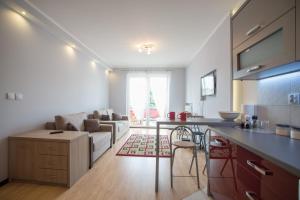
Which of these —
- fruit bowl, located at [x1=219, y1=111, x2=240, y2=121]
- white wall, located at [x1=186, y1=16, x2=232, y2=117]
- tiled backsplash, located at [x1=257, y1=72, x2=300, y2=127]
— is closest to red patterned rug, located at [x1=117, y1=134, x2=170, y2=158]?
white wall, located at [x1=186, y1=16, x2=232, y2=117]

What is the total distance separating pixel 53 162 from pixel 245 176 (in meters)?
2.42

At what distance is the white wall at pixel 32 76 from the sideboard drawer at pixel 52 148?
56 centimetres

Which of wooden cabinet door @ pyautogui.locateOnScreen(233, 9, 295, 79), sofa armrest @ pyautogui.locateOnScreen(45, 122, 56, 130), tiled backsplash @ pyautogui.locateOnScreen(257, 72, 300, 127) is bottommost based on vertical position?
sofa armrest @ pyautogui.locateOnScreen(45, 122, 56, 130)

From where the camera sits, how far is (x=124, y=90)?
24.5ft

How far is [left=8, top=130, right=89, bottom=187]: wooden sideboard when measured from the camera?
93.6 inches

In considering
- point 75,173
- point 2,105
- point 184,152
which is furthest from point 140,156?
point 2,105

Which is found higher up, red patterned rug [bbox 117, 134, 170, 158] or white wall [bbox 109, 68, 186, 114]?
white wall [bbox 109, 68, 186, 114]

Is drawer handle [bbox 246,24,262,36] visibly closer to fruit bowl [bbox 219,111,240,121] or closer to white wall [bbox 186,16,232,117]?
fruit bowl [bbox 219,111,240,121]

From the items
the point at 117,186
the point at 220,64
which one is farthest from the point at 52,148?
the point at 220,64

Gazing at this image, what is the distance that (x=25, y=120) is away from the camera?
9.21ft

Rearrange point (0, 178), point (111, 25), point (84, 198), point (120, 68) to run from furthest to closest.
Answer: point (120, 68)
point (111, 25)
point (0, 178)
point (84, 198)

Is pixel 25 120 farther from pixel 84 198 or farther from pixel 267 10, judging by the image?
pixel 267 10

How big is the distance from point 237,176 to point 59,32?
393 centimetres

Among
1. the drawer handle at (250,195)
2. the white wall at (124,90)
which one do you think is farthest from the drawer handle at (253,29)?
the white wall at (124,90)
